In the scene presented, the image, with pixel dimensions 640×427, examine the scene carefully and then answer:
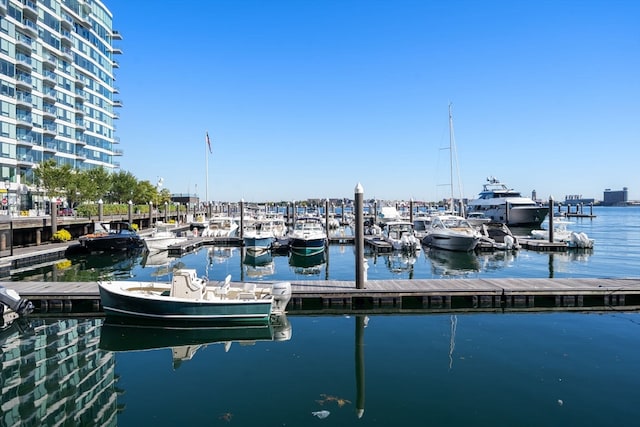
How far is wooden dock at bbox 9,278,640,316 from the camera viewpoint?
16.9 m

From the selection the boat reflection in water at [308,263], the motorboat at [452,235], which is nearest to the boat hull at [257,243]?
the boat reflection in water at [308,263]

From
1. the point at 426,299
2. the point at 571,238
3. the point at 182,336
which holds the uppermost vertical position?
the point at 571,238

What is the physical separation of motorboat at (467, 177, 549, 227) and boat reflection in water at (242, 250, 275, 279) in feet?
150

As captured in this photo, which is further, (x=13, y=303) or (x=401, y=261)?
(x=401, y=261)

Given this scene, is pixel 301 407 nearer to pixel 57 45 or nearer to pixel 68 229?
pixel 68 229

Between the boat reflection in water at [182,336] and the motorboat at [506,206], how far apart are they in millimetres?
61204

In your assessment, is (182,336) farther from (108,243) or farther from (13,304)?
(108,243)

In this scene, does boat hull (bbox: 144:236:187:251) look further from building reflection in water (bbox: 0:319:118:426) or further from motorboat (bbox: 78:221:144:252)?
building reflection in water (bbox: 0:319:118:426)

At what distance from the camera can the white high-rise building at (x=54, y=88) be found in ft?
194

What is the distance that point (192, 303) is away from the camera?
47.4ft

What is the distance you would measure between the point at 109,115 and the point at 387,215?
207ft

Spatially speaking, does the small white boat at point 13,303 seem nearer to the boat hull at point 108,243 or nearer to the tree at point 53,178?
the boat hull at point 108,243

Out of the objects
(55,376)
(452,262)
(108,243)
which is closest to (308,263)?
(452,262)

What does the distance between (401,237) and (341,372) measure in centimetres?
2907
